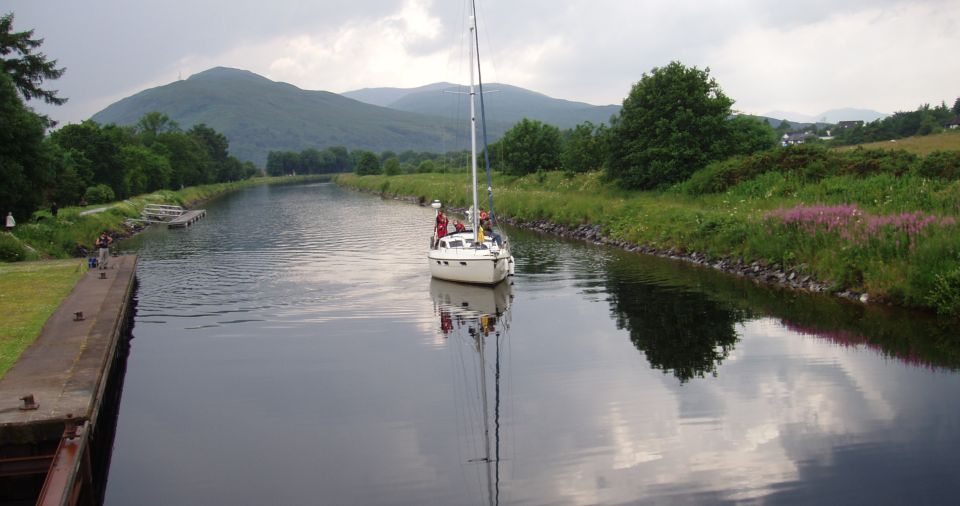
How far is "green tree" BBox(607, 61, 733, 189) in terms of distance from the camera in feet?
195

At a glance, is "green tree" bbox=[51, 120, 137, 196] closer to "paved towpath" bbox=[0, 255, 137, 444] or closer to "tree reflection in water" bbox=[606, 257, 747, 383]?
"paved towpath" bbox=[0, 255, 137, 444]

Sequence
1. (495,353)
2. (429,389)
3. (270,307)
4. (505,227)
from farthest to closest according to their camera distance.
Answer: (505,227) → (270,307) → (495,353) → (429,389)

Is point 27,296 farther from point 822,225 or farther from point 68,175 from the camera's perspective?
point 68,175

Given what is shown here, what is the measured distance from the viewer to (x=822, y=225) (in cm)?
3428

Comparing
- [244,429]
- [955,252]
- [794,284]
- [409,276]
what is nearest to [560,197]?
[409,276]

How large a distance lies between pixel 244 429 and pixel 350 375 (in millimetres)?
4649

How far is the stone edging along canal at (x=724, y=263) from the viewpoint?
107 feet

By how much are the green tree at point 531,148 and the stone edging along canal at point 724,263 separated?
34926 mm

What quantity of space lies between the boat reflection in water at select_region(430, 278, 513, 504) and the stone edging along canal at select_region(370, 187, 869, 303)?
1159 cm

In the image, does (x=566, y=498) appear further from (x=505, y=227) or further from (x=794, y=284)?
(x=505, y=227)

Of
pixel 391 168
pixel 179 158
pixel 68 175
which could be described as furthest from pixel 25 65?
pixel 391 168

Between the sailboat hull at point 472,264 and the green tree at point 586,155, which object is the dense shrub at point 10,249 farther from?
the green tree at point 586,155

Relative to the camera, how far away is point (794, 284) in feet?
110

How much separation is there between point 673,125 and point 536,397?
1743 inches
